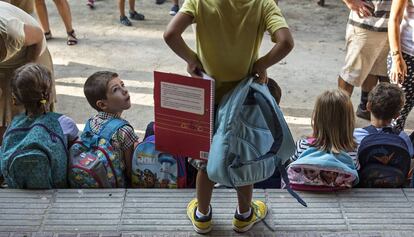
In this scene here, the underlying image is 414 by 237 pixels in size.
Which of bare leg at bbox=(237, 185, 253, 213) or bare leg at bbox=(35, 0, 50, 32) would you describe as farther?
bare leg at bbox=(35, 0, 50, 32)

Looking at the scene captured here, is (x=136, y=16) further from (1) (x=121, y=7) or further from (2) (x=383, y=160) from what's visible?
(2) (x=383, y=160)

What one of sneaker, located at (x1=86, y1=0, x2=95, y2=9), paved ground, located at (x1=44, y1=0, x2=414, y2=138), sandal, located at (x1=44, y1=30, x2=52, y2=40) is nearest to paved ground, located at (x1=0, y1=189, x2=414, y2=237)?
paved ground, located at (x1=44, y1=0, x2=414, y2=138)

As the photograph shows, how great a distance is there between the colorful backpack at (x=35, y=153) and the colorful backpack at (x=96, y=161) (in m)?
0.06

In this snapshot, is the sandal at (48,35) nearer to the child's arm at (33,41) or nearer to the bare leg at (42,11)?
the bare leg at (42,11)

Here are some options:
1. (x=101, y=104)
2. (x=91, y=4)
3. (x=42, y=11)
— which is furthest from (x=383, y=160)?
(x=91, y=4)

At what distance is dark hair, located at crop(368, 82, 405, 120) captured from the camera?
3.12 metres

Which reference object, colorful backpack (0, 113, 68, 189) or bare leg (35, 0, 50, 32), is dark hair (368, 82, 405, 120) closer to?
colorful backpack (0, 113, 68, 189)

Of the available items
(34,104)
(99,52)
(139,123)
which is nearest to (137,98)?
(139,123)

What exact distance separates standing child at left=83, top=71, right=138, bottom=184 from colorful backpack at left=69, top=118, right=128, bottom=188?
0.04 meters

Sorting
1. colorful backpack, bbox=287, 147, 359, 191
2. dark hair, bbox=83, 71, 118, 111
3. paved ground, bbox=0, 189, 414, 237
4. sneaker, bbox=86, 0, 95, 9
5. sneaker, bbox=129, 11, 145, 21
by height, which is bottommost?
sneaker, bbox=86, 0, 95, 9

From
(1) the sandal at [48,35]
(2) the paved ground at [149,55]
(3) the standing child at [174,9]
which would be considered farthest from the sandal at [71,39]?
(3) the standing child at [174,9]

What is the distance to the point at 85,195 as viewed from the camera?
2.91 meters

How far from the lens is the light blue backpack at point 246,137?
7.56 ft

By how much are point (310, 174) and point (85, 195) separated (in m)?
1.18
